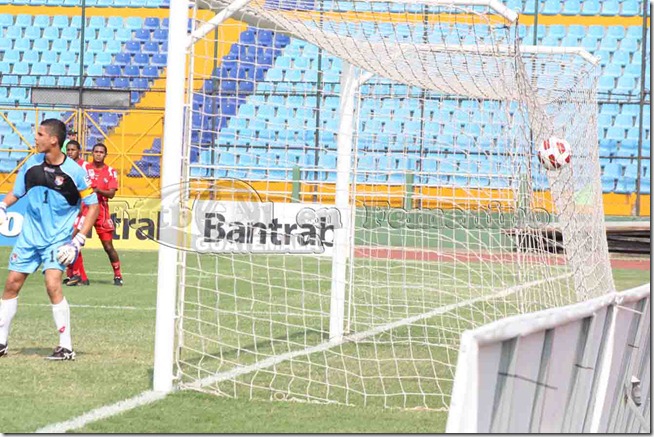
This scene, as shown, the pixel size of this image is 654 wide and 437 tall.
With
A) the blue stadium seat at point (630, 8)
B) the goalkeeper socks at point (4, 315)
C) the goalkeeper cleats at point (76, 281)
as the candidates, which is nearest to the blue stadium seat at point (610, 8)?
the blue stadium seat at point (630, 8)

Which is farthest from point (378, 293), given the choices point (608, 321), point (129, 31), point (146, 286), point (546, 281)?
point (129, 31)

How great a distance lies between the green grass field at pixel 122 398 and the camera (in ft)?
20.0

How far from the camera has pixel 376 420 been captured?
21.3ft

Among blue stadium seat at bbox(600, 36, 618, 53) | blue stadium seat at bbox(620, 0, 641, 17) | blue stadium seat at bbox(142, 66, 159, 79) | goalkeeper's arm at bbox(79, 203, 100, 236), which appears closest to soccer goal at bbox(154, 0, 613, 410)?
goalkeeper's arm at bbox(79, 203, 100, 236)

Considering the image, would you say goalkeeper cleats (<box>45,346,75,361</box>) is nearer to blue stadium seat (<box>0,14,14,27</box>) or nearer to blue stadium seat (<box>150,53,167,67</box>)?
blue stadium seat (<box>150,53,167,67</box>)

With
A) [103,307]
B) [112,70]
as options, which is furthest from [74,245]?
[112,70]

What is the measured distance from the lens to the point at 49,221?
8.42m

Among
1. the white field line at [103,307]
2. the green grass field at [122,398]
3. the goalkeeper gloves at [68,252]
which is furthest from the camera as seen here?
the white field line at [103,307]

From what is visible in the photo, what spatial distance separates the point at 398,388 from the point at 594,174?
3374mm

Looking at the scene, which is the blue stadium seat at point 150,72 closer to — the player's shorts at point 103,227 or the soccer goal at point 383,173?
the player's shorts at point 103,227

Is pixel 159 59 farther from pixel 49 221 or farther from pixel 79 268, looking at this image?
pixel 49 221

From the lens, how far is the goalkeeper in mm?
8344

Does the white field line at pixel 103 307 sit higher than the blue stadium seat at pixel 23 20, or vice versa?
the blue stadium seat at pixel 23 20

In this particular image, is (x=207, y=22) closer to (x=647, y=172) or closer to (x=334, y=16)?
(x=334, y=16)
